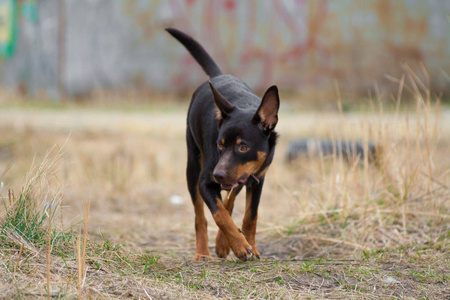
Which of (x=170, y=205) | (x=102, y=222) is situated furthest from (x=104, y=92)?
(x=102, y=222)

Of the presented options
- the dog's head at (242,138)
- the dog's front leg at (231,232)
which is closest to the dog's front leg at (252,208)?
the dog's head at (242,138)

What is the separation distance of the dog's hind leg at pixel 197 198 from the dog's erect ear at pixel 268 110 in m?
0.92

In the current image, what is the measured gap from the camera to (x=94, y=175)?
7098mm

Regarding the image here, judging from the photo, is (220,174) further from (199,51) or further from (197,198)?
(199,51)

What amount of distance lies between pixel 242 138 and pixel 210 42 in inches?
358

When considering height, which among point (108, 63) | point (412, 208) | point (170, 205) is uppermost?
point (108, 63)

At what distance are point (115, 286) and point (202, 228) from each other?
1.34m

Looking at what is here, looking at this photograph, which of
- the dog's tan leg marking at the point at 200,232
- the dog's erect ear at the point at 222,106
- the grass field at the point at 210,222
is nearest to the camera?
the grass field at the point at 210,222

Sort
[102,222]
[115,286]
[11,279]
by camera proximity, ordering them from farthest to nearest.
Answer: [102,222], [115,286], [11,279]

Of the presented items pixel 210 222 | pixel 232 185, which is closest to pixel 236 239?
pixel 232 185

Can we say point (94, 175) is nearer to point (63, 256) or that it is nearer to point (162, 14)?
point (63, 256)

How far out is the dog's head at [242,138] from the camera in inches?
135

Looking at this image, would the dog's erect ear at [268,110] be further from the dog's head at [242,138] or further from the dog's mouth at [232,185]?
the dog's mouth at [232,185]

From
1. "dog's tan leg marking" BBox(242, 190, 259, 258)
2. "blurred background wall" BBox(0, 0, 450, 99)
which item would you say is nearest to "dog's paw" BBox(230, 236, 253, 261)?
"dog's tan leg marking" BBox(242, 190, 259, 258)
